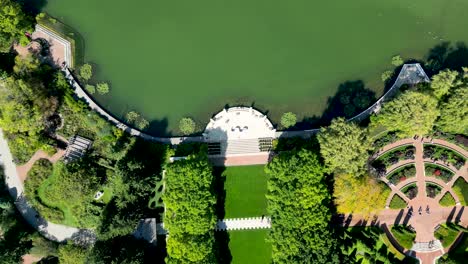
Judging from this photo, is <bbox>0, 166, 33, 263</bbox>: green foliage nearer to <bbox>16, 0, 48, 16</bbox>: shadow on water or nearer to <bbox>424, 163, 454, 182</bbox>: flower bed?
<bbox>16, 0, 48, 16</bbox>: shadow on water

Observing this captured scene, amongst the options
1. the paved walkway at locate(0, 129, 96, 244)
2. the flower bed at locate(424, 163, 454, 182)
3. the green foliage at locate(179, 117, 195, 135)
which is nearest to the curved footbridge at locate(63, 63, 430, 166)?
the green foliage at locate(179, 117, 195, 135)

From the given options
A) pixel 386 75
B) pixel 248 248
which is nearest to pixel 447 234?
pixel 386 75

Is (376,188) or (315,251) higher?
(376,188)

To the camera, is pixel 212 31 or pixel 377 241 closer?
pixel 377 241

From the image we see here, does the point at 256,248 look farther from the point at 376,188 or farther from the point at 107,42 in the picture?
the point at 107,42

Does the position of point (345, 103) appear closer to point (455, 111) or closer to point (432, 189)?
point (455, 111)

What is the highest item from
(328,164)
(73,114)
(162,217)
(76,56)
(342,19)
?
(342,19)

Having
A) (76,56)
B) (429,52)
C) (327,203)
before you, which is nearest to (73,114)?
(76,56)
